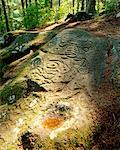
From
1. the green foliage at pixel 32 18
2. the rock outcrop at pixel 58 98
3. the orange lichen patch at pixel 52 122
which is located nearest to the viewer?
the rock outcrop at pixel 58 98

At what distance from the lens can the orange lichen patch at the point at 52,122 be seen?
5.18 metres

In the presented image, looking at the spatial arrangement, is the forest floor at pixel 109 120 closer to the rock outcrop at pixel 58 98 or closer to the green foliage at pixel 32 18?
the rock outcrop at pixel 58 98

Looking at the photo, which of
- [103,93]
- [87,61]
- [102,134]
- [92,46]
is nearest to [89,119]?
[102,134]

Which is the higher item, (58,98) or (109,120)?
(58,98)

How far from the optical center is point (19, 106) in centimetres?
582

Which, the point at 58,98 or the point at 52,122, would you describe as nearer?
the point at 52,122

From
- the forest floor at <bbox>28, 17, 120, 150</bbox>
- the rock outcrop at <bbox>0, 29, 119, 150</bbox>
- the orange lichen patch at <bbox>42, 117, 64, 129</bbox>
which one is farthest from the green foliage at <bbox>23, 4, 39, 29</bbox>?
the orange lichen patch at <bbox>42, 117, 64, 129</bbox>

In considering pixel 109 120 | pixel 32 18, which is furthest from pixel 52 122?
pixel 32 18

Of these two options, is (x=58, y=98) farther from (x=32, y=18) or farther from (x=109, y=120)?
(x=32, y=18)

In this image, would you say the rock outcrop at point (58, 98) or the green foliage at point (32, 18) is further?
the green foliage at point (32, 18)

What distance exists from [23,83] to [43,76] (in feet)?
1.59

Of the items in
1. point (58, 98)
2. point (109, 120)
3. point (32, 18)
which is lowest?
point (32, 18)

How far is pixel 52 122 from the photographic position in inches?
208

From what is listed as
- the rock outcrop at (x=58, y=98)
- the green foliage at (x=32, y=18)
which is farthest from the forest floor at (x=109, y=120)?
the green foliage at (x=32, y=18)
